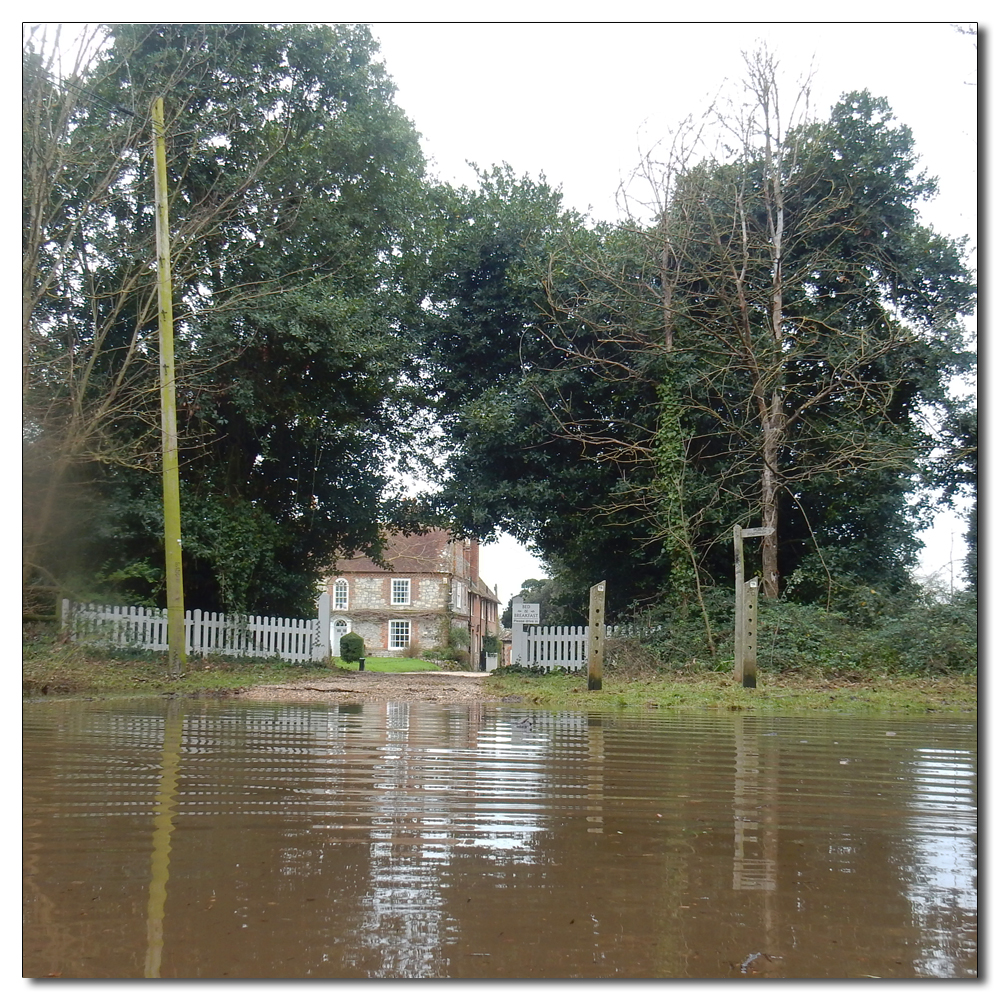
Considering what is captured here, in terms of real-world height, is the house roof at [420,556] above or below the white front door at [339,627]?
above

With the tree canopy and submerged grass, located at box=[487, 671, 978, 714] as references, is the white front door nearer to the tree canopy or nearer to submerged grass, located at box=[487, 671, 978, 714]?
the tree canopy

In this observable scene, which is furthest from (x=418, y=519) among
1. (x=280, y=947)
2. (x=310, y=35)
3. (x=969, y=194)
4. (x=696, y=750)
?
(x=280, y=947)

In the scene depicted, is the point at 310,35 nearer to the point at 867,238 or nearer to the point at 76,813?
the point at 867,238

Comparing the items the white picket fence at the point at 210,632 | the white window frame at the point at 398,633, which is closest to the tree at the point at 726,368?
the white picket fence at the point at 210,632

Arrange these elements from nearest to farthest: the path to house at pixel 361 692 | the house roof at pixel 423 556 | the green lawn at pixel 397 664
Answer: the path to house at pixel 361 692 < the green lawn at pixel 397 664 < the house roof at pixel 423 556

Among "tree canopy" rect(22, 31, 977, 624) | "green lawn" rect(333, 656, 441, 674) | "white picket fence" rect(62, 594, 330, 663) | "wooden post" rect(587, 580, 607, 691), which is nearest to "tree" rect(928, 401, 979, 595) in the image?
"tree canopy" rect(22, 31, 977, 624)

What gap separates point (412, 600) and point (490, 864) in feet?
78.4

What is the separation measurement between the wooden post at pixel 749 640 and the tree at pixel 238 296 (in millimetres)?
6124

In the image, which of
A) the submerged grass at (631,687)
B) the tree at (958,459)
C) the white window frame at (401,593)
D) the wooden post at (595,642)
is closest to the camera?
the tree at (958,459)

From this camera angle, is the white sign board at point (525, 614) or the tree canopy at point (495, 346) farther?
the white sign board at point (525, 614)

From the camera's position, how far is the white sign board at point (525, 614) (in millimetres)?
13109

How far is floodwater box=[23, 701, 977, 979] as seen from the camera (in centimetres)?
191

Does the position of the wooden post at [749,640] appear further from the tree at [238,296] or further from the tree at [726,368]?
the tree at [238,296]

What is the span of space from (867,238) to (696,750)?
32.6ft
